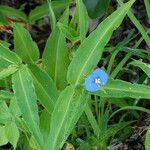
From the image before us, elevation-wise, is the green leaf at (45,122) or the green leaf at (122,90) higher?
the green leaf at (122,90)

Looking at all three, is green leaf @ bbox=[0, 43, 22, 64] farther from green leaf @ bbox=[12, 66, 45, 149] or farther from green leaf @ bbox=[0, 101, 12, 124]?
green leaf @ bbox=[0, 101, 12, 124]

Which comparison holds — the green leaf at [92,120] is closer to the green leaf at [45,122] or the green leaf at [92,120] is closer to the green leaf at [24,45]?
the green leaf at [45,122]

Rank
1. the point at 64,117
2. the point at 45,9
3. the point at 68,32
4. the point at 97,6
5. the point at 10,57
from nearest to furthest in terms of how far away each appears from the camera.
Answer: the point at 64,117 → the point at 10,57 → the point at 68,32 → the point at 97,6 → the point at 45,9

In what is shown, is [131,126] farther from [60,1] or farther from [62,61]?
[60,1]

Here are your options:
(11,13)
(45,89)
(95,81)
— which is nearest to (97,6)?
(11,13)

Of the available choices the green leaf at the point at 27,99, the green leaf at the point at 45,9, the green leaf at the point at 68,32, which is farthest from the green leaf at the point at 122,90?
the green leaf at the point at 45,9

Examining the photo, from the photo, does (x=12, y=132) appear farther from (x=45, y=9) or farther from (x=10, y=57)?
(x=45, y=9)

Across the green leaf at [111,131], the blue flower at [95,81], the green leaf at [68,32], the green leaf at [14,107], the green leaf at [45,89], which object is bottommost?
the green leaf at [111,131]

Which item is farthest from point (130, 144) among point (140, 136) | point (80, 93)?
point (80, 93)
